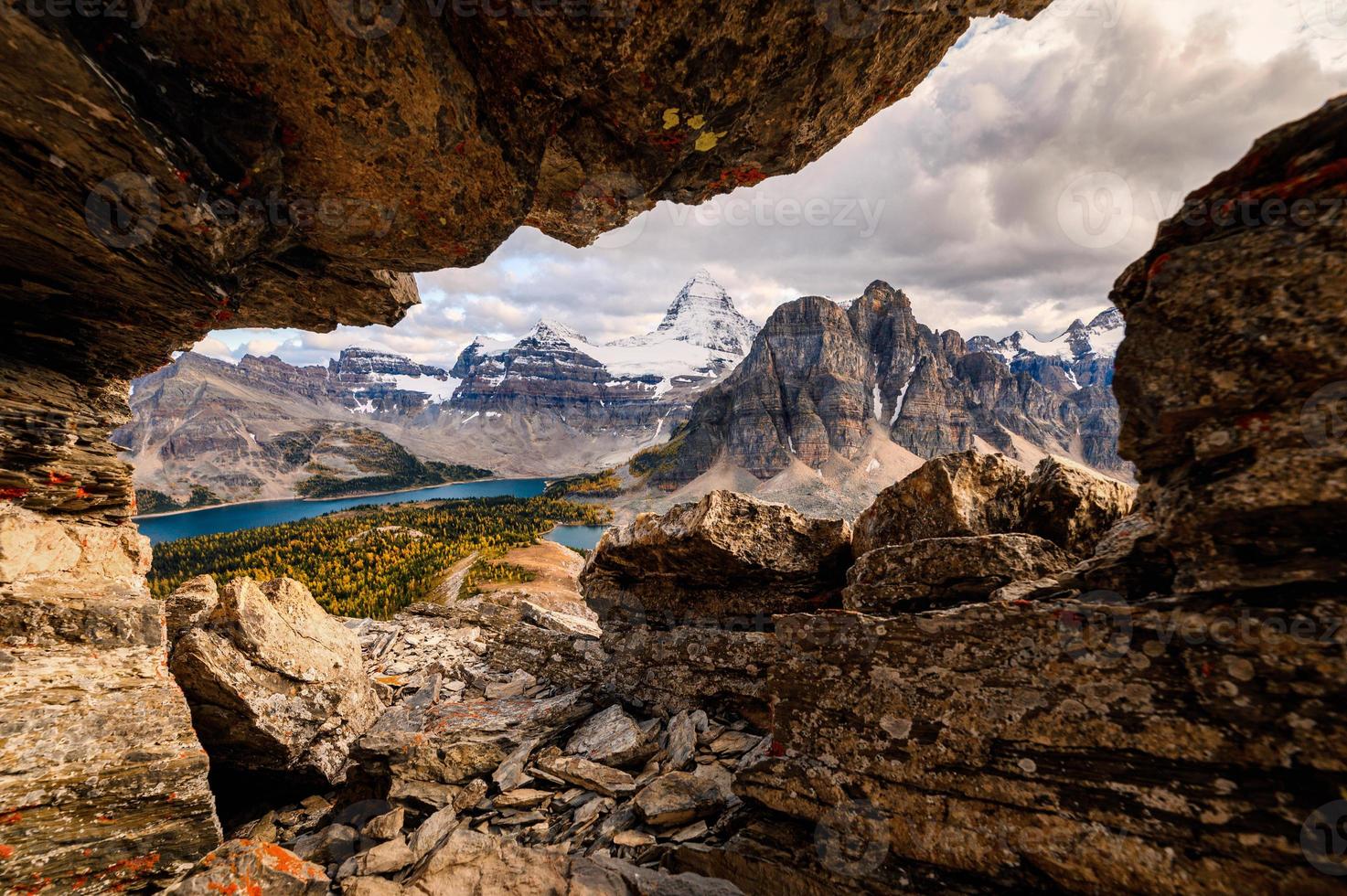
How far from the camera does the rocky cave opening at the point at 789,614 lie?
3.63 metres

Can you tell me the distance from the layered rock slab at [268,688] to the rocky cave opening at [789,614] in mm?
1637

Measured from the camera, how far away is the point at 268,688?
30.6 ft

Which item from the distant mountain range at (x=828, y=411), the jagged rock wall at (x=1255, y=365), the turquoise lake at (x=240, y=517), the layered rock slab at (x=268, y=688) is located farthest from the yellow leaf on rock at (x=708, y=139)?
the distant mountain range at (x=828, y=411)

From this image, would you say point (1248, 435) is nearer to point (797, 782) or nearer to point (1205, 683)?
point (1205, 683)

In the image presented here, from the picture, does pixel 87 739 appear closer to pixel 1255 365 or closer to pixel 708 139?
pixel 708 139

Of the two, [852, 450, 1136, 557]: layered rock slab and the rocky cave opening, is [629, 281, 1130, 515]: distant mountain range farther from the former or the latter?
the rocky cave opening

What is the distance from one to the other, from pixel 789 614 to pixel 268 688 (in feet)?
34.1

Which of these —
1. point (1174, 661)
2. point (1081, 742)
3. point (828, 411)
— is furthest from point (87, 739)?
point (828, 411)

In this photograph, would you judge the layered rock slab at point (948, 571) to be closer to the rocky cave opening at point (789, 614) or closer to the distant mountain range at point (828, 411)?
the rocky cave opening at point (789, 614)

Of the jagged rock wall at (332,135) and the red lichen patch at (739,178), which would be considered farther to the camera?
the red lichen patch at (739,178)

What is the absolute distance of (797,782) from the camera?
5367 mm

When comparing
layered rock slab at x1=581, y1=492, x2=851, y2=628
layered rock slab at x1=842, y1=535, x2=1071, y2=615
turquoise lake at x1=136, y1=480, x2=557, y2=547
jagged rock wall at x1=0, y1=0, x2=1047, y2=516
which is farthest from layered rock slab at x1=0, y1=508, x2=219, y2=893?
turquoise lake at x1=136, y1=480, x2=557, y2=547

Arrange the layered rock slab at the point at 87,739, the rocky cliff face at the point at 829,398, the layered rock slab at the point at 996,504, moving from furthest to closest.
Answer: the rocky cliff face at the point at 829,398
the layered rock slab at the point at 996,504
the layered rock slab at the point at 87,739

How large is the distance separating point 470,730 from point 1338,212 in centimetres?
1320
